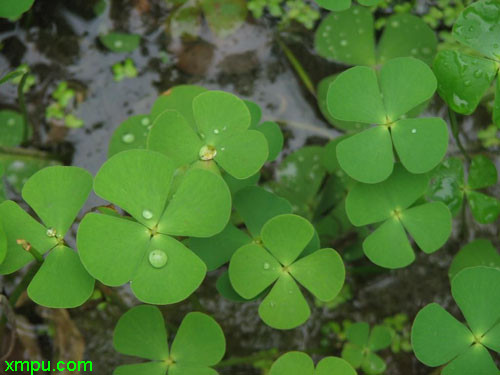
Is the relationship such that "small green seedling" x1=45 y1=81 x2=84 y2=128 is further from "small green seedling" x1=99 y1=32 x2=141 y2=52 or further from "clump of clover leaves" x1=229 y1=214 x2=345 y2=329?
"clump of clover leaves" x1=229 y1=214 x2=345 y2=329

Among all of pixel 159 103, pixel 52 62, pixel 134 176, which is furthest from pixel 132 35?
A: pixel 134 176

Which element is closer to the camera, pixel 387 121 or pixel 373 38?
pixel 387 121

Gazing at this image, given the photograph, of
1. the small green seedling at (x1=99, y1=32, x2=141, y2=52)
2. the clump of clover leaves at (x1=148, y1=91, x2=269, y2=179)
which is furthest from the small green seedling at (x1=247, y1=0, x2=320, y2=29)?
the clump of clover leaves at (x1=148, y1=91, x2=269, y2=179)

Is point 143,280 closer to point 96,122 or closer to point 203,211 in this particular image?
point 203,211

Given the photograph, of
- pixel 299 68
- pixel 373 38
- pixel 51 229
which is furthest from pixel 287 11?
pixel 51 229

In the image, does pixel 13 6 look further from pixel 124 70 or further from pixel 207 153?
pixel 207 153

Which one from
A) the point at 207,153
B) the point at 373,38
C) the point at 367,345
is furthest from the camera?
the point at 373,38

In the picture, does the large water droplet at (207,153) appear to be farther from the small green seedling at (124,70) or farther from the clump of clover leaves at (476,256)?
the clump of clover leaves at (476,256)
